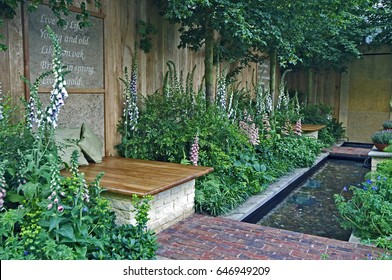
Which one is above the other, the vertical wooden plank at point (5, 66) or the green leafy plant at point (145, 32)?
the green leafy plant at point (145, 32)

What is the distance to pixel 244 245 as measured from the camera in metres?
3.11

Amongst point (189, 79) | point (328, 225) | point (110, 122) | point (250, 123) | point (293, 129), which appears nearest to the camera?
point (328, 225)

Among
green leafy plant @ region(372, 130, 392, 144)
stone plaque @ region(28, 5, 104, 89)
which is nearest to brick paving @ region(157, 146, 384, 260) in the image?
stone plaque @ region(28, 5, 104, 89)

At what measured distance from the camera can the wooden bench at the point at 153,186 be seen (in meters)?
3.16

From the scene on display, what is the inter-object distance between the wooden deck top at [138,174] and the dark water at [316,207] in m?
1.11

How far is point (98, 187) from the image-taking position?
2.93 m

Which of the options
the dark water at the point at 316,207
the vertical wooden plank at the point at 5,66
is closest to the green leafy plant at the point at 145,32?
the vertical wooden plank at the point at 5,66

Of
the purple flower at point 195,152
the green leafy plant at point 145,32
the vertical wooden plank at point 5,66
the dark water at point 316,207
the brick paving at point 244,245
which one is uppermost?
the green leafy plant at point 145,32

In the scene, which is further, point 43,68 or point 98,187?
point 43,68

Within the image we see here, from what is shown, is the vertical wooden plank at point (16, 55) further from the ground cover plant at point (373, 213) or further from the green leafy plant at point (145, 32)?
the ground cover plant at point (373, 213)

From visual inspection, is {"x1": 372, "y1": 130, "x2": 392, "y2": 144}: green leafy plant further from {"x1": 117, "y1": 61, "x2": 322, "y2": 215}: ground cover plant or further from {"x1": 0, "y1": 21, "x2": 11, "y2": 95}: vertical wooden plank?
{"x1": 0, "y1": 21, "x2": 11, "y2": 95}: vertical wooden plank

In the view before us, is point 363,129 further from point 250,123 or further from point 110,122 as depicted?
point 110,122
